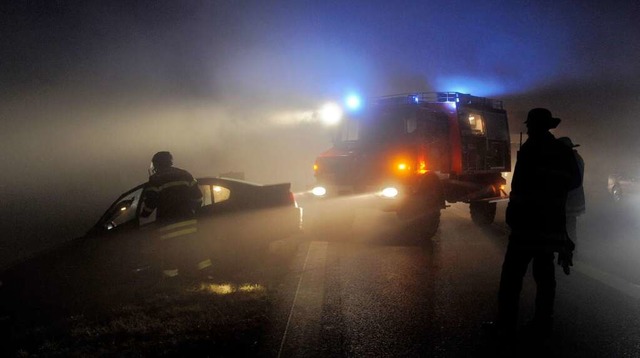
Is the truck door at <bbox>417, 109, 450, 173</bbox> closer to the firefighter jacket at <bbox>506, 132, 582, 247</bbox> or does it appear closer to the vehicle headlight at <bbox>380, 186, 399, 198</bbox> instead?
the vehicle headlight at <bbox>380, 186, 399, 198</bbox>

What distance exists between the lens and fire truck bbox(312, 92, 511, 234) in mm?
8234

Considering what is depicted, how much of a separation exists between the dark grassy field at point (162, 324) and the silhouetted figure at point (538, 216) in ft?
7.02

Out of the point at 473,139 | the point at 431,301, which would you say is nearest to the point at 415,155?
the point at 473,139

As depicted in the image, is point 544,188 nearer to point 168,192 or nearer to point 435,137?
point 168,192

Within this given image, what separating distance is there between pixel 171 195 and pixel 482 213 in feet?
25.0

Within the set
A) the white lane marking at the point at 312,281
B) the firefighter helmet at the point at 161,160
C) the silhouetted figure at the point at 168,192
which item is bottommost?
the white lane marking at the point at 312,281

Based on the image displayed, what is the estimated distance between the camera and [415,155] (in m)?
8.25

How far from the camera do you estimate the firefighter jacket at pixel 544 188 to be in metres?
3.62

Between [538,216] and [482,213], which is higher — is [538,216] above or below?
above

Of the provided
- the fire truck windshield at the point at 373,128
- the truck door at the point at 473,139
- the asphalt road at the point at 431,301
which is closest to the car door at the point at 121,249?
the asphalt road at the point at 431,301

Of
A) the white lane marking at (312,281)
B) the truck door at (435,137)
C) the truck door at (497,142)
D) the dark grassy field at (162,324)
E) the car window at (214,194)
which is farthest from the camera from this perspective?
the truck door at (497,142)

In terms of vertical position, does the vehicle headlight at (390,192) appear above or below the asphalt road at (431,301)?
above

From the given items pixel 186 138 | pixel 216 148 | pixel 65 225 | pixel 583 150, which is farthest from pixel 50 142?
pixel 583 150

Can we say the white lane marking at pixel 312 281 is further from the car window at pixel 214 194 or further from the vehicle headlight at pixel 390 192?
the car window at pixel 214 194
